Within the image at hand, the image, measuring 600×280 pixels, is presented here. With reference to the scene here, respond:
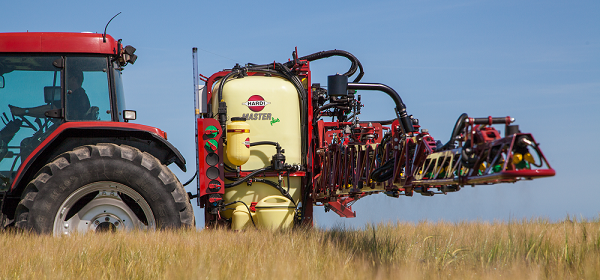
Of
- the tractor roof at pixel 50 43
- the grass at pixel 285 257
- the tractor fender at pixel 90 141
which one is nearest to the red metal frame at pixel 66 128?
the tractor fender at pixel 90 141

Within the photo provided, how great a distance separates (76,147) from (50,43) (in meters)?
1.32

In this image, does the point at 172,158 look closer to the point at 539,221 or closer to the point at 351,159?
the point at 351,159

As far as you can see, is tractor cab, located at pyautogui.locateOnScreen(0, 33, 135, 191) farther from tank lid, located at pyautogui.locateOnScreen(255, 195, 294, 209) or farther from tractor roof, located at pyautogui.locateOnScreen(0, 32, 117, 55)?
tank lid, located at pyautogui.locateOnScreen(255, 195, 294, 209)

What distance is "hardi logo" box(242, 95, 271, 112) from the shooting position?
754cm

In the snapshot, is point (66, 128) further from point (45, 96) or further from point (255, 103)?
point (255, 103)

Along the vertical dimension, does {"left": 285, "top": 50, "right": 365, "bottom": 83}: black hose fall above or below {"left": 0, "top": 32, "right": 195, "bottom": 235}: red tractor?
above

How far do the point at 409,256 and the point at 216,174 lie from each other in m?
3.39

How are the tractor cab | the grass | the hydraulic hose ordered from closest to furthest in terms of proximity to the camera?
the grass → the hydraulic hose → the tractor cab

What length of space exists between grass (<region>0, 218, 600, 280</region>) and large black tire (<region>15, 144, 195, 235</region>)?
0.90 feet

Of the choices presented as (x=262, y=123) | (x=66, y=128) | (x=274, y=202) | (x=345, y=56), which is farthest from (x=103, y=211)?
(x=345, y=56)

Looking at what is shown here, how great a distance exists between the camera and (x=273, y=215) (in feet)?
23.6

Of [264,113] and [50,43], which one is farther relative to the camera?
[264,113]

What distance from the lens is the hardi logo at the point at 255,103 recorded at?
754cm

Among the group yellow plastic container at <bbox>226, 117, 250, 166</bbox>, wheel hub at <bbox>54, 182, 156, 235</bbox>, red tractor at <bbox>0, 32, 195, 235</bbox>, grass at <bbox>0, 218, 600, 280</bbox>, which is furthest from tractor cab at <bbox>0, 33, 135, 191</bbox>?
yellow plastic container at <bbox>226, 117, 250, 166</bbox>
